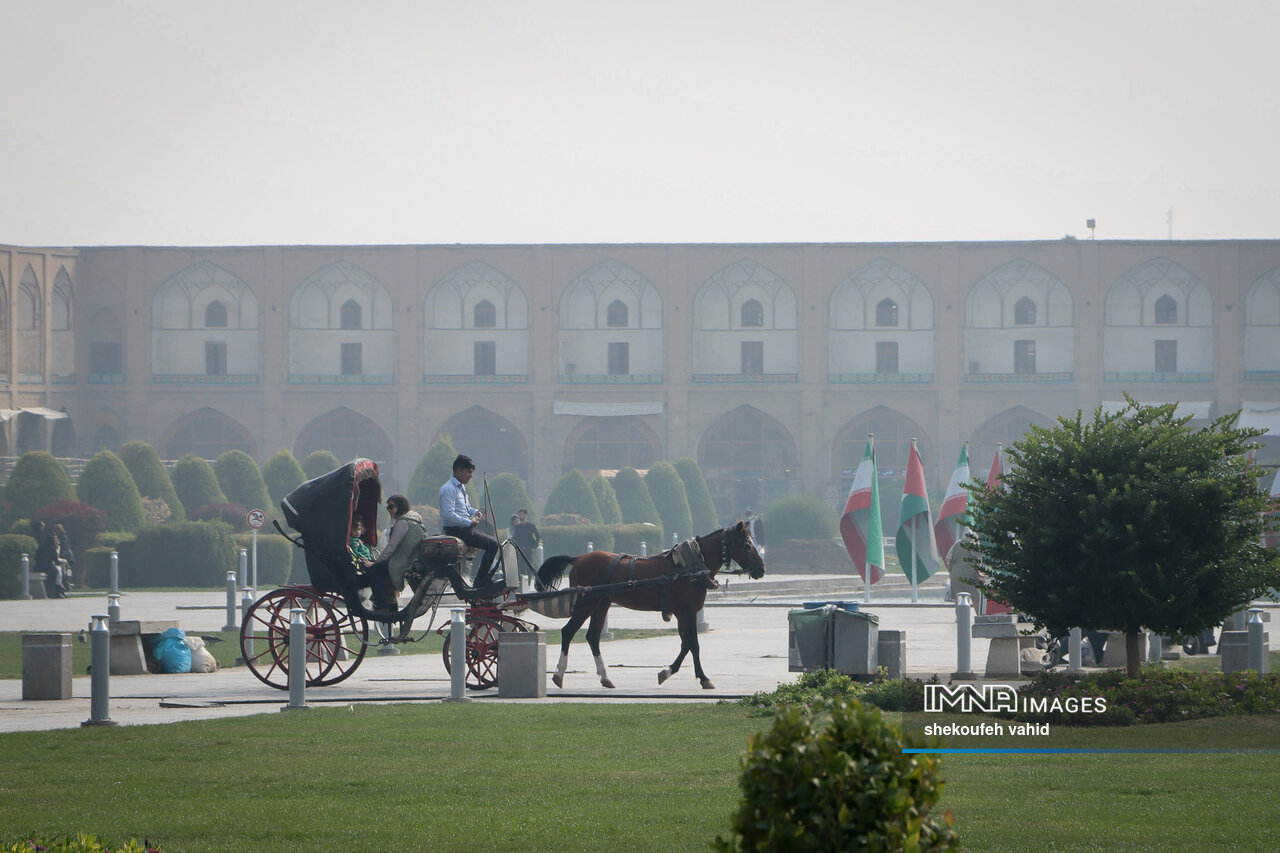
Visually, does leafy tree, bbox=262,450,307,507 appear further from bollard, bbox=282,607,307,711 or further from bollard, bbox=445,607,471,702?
bollard, bbox=282,607,307,711

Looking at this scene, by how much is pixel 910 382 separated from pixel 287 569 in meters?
23.8

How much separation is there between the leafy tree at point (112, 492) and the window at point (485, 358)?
17775mm

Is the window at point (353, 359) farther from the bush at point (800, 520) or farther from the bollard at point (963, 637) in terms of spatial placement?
the bollard at point (963, 637)

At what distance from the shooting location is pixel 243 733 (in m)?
8.66

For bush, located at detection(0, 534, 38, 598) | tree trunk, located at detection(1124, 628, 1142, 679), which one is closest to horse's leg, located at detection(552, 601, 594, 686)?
tree trunk, located at detection(1124, 628, 1142, 679)

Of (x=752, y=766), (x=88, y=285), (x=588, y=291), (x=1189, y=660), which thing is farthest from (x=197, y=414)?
(x=752, y=766)

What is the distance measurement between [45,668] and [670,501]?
2978 centimetres

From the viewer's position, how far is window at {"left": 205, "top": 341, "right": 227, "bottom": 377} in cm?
4778

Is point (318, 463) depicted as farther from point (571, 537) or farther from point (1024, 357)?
point (1024, 357)

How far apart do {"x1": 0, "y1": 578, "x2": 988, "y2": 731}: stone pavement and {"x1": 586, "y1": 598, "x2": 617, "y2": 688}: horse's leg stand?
139 mm

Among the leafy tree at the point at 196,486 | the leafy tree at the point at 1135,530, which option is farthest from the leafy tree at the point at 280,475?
the leafy tree at the point at 1135,530

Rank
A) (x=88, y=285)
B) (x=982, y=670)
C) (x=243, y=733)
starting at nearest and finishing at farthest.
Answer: (x=243, y=733), (x=982, y=670), (x=88, y=285)

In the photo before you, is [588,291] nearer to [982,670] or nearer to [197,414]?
[197,414]

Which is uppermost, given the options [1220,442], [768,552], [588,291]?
[588,291]
